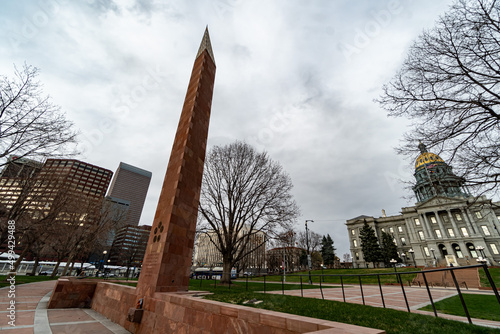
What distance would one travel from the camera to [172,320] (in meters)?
4.77

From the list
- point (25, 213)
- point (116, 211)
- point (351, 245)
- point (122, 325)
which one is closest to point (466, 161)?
point (122, 325)

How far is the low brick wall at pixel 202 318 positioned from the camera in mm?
2607

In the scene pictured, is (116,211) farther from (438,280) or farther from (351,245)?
(351,245)

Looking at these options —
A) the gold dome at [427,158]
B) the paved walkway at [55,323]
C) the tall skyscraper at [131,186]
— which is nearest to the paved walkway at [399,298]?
the gold dome at [427,158]

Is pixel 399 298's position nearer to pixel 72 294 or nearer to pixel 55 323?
pixel 55 323

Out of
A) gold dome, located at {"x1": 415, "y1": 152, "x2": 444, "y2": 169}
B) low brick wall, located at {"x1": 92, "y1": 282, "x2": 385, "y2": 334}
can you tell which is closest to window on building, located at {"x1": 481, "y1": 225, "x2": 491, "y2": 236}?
gold dome, located at {"x1": 415, "y1": 152, "x2": 444, "y2": 169}

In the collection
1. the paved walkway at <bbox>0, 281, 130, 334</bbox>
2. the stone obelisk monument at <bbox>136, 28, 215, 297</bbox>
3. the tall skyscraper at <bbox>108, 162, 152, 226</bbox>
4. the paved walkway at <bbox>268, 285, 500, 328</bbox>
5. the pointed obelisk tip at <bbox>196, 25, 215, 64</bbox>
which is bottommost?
the paved walkway at <bbox>0, 281, 130, 334</bbox>

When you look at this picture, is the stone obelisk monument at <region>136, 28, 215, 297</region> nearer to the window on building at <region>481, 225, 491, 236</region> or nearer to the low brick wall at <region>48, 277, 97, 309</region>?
the low brick wall at <region>48, 277, 97, 309</region>

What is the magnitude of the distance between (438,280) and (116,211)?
40.7 meters

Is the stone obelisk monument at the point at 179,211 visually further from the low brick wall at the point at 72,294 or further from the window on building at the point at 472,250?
the window on building at the point at 472,250

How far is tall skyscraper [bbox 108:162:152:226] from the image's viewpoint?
567 feet

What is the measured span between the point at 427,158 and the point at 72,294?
15.8 meters

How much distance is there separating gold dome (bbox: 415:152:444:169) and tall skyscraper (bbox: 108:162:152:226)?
190797 millimetres

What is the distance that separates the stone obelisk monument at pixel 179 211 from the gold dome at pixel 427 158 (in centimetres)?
880
